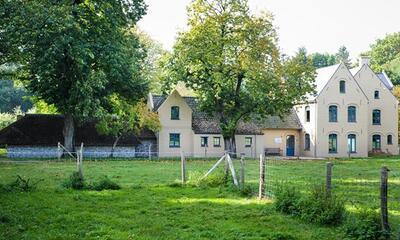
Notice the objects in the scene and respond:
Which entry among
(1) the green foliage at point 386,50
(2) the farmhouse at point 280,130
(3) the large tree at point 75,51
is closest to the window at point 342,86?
(2) the farmhouse at point 280,130

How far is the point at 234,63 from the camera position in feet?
129

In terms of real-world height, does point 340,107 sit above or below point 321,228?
above

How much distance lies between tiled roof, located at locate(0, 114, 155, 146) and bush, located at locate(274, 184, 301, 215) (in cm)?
2960

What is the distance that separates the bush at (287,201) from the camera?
1108 centimetres

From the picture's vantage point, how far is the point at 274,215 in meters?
11.1

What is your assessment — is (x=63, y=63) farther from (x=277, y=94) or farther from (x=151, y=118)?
(x=277, y=94)

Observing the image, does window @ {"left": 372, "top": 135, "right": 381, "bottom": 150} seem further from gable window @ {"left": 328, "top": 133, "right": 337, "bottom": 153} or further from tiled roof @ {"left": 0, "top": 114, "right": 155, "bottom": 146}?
tiled roof @ {"left": 0, "top": 114, "right": 155, "bottom": 146}

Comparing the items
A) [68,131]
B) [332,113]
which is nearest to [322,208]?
[68,131]

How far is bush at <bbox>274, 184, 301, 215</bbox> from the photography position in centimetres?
1108

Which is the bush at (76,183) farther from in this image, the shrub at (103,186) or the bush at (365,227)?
the bush at (365,227)

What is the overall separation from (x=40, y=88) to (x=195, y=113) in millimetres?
16438

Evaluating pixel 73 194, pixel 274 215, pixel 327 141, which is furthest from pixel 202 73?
pixel 274 215

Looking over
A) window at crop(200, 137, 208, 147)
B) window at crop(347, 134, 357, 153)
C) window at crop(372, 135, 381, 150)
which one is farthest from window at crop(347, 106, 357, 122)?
window at crop(200, 137, 208, 147)

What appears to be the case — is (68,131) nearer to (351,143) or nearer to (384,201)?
(351,143)
